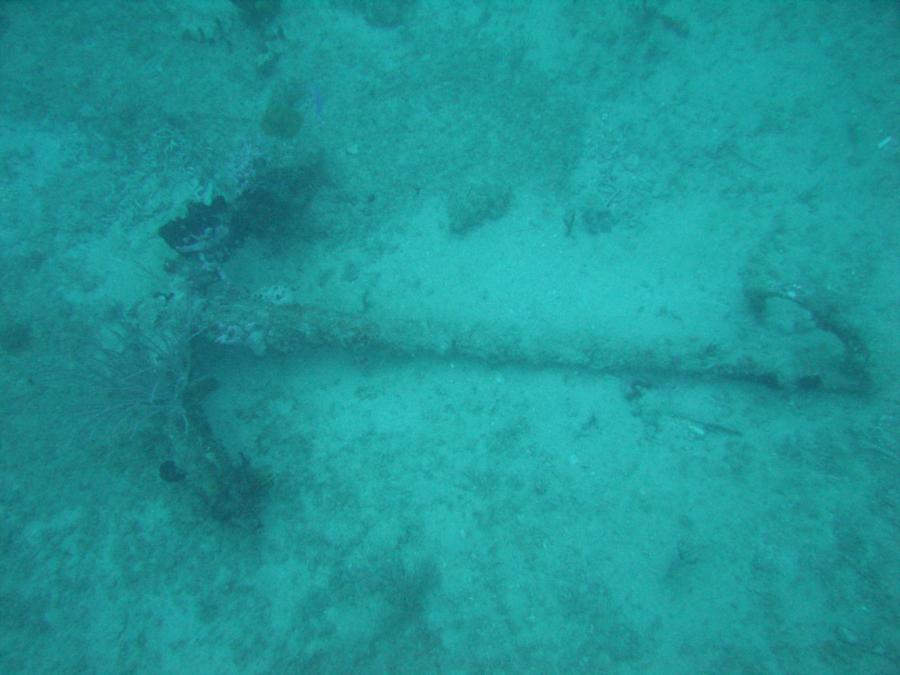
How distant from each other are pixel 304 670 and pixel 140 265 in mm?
5810

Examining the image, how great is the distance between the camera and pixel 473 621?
4.23 meters

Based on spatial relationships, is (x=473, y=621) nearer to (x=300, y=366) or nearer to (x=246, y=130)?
(x=300, y=366)

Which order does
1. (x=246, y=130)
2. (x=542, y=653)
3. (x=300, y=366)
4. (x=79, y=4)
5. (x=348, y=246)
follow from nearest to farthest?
(x=542, y=653) < (x=300, y=366) < (x=348, y=246) < (x=246, y=130) < (x=79, y=4)

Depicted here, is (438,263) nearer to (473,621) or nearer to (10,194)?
(473,621)

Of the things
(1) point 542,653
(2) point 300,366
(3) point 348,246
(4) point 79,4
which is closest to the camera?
(1) point 542,653

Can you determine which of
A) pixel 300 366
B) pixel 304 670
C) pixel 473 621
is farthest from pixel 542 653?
pixel 300 366

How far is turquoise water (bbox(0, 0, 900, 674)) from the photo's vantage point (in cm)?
425

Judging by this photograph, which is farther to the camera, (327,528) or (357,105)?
(357,105)

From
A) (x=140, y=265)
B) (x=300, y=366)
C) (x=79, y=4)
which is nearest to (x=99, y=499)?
(x=300, y=366)

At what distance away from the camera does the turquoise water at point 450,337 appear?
4254 mm

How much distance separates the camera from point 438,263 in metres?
6.01

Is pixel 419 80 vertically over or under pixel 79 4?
under

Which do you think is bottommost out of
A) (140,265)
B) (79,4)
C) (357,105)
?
(140,265)

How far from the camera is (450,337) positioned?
205 inches
